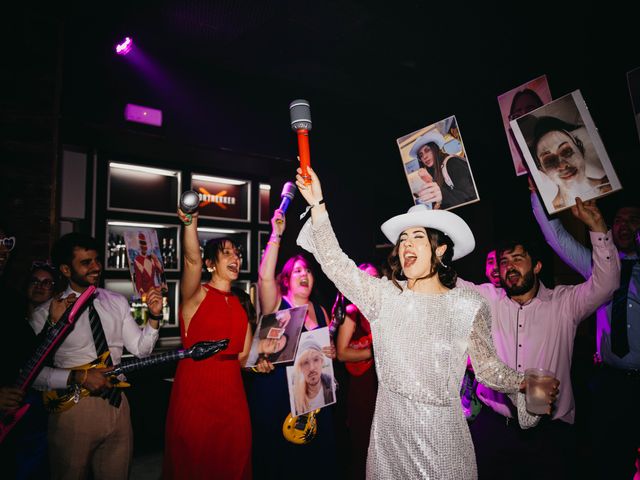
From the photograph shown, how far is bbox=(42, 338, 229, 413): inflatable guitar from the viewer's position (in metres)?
2.30

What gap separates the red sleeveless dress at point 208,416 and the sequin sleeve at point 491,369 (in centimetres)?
155

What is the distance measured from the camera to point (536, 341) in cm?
265

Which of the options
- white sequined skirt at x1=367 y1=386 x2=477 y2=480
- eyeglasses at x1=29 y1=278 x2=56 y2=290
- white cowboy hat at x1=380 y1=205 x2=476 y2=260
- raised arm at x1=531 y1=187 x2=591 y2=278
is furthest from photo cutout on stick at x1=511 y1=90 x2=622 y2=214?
eyeglasses at x1=29 y1=278 x2=56 y2=290

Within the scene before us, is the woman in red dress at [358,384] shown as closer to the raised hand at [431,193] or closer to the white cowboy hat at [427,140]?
the raised hand at [431,193]

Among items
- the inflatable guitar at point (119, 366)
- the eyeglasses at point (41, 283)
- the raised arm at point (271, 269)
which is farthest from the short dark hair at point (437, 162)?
the eyeglasses at point (41, 283)

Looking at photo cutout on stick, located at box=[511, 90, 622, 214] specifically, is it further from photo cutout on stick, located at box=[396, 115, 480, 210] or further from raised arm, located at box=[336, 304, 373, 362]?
raised arm, located at box=[336, 304, 373, 362]

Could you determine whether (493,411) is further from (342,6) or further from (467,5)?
(342,6)

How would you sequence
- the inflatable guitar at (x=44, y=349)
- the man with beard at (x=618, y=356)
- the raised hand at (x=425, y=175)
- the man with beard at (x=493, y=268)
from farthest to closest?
the man with beard at (x=493, y=268) → the raised hand at (x=425, y=175) → the man with beard at (x=618, y=356) → the inflatable guitar at (x=44, y=349)

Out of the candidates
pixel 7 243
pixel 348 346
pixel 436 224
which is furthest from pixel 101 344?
pixel 436 224

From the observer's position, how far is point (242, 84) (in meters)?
4.31

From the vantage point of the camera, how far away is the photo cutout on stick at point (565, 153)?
2.10 m

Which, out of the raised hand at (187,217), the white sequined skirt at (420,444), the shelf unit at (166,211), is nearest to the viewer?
the white sequined skirt at (420,444)

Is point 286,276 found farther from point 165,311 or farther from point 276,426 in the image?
point 165,311

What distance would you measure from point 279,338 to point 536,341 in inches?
65.8
